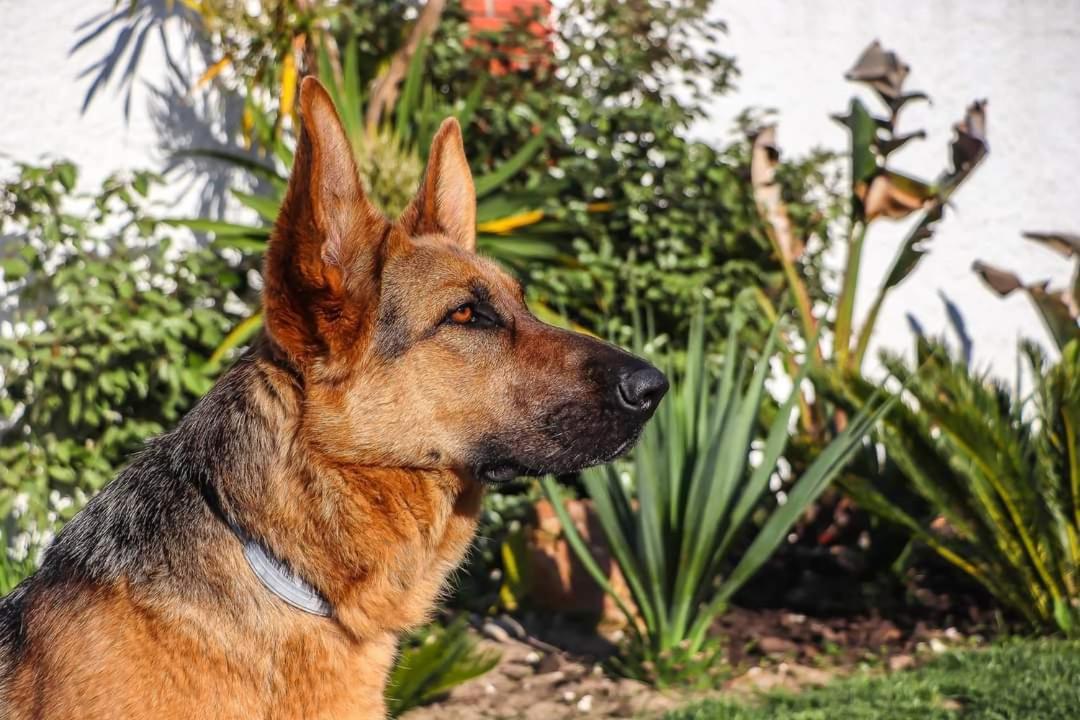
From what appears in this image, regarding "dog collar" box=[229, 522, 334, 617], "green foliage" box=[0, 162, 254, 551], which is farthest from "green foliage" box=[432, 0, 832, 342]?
"dog collar" box=[229, 522, 334, 617]

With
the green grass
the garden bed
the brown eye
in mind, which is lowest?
the garden bed

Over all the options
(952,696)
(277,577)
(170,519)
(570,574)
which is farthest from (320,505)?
(570,574)

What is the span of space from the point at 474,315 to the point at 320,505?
2.22 feet

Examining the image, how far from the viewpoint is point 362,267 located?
108 inches

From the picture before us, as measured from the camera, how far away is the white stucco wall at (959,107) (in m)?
8.38

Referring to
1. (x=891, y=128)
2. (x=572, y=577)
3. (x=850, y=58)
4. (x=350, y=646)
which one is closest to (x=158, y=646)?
(x=350, y=646)

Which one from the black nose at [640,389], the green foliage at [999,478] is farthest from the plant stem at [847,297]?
the black nose at [640,389]

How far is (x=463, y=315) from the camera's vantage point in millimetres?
2867

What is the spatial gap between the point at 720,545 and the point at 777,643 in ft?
2.85

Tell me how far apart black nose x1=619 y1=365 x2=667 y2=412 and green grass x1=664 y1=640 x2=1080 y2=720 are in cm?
195

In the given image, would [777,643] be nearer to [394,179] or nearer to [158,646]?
[394,179]

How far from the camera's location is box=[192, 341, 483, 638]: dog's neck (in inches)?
99.1

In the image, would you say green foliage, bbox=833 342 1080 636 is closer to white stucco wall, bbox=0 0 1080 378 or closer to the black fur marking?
white stucco wall, bbox=0 0 1080 378

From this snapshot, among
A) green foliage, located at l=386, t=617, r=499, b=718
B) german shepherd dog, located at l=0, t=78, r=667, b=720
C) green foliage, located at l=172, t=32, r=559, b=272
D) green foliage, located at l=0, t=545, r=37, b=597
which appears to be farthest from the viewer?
green foliage, located at l=172, t=32, r=559, b=272
